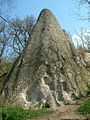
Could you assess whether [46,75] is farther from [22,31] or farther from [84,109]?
[22,31]

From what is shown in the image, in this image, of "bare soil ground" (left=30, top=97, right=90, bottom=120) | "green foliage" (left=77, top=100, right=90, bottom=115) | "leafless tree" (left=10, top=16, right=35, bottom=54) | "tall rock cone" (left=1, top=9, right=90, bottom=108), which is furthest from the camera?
"leafless tree" (left=10, top=16, right=35, bottom=54)

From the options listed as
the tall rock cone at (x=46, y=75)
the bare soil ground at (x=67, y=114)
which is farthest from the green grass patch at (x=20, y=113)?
the tall rock cone at (x=46, y=75)

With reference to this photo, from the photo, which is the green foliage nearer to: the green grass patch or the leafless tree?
the green grass patch

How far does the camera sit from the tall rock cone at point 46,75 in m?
12.1

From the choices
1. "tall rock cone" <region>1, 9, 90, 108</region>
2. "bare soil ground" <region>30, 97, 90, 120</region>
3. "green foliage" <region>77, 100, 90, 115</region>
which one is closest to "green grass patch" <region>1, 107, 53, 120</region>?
"bare soil ground" <region>30, 97, 90, 120</region>

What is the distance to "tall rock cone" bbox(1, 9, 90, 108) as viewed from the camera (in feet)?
39.6

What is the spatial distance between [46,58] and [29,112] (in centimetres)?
286

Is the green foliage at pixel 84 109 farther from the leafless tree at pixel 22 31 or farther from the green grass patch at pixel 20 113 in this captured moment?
the leafless tree at pixel 22 31

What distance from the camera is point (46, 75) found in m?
12.3

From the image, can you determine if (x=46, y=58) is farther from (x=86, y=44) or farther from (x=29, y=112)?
(x=86, y=44)

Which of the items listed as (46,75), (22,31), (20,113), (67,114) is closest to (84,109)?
(67,114)

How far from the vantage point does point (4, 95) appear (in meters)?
12.5

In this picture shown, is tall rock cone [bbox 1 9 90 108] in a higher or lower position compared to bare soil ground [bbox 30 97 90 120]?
higher

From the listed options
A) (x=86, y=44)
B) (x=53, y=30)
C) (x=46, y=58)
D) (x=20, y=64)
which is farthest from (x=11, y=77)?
(x=86, y=44)
